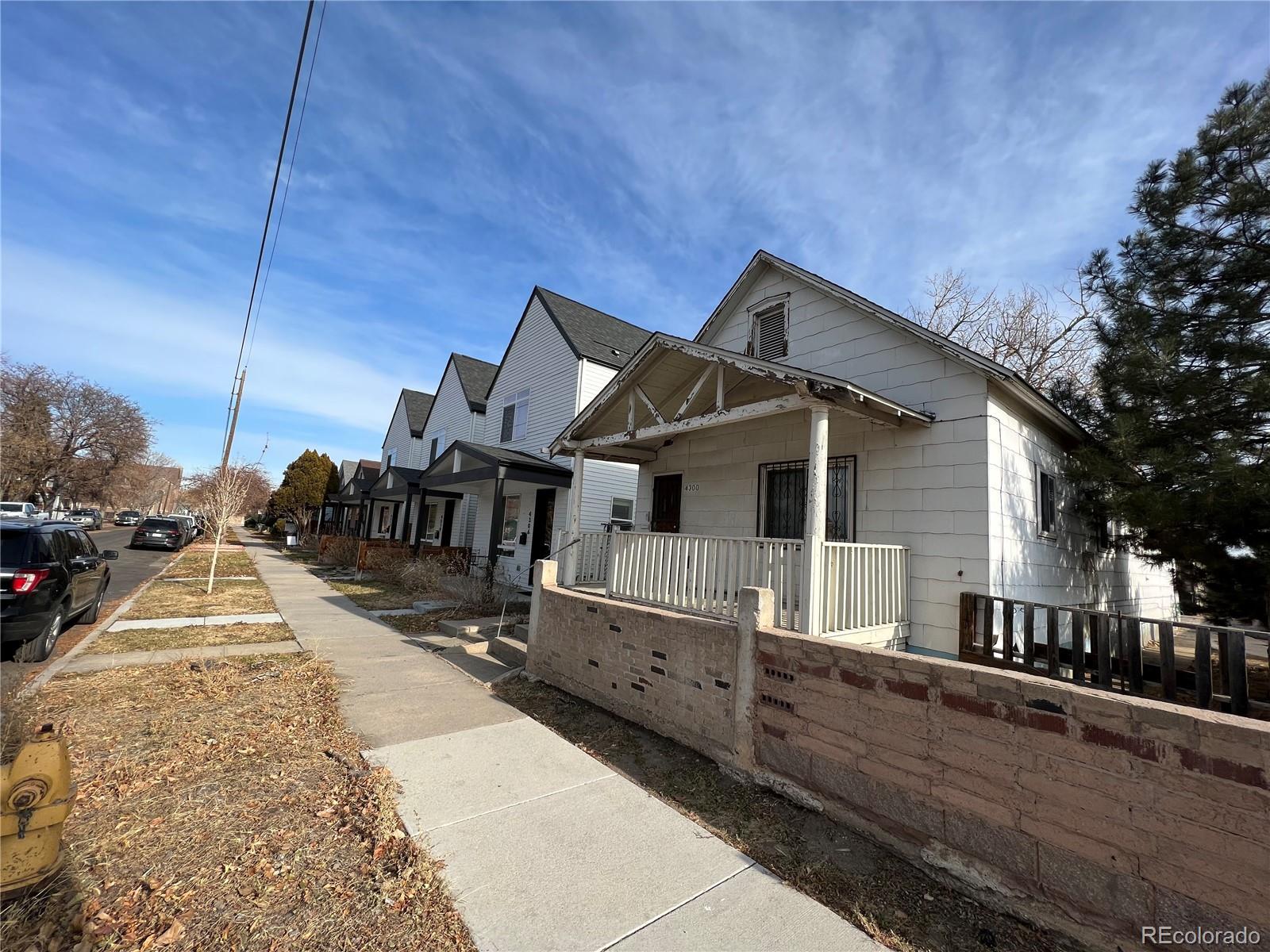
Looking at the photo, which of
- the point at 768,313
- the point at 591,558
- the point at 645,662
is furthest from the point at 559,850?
the point at 768,313

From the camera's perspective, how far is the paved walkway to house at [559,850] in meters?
2.62

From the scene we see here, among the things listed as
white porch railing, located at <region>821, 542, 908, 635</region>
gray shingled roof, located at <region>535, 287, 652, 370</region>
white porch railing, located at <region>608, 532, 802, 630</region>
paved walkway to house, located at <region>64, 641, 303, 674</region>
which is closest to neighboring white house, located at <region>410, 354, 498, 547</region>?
gray shingled roof, located at <region>535, 287, 652, 370</region>

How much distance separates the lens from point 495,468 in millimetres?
12250

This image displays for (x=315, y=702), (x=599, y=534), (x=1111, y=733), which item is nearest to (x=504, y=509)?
(x=599, y=534)

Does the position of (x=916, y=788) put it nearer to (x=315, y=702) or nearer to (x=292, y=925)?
(x=292, y=925)

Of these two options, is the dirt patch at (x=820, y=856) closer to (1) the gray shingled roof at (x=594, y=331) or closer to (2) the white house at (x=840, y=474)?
(2) the white house at (x=840, y=474)

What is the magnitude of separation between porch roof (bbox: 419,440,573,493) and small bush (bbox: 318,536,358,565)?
717cm

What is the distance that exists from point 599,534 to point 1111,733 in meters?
6.69

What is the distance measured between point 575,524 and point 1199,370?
8.20 m

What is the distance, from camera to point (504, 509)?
16.4m

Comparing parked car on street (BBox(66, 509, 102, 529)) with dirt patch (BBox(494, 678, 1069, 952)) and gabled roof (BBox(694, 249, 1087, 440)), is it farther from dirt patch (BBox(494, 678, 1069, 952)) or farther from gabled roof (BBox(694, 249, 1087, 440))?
dirt patch (BBox(494, 678, 1069, 952))

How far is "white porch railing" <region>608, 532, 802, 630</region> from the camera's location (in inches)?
205

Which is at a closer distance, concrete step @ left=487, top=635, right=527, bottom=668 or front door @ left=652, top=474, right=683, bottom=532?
concrete step @ left=487, top=635, right=527, bottom=668

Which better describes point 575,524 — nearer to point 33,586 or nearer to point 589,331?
point 33,586
